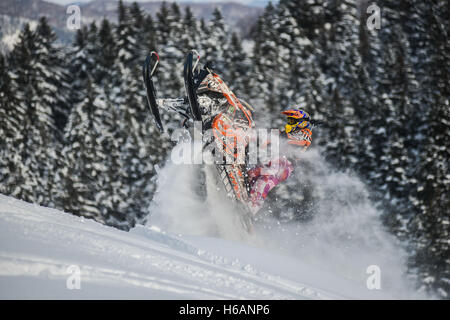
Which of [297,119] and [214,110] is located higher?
[214,110]

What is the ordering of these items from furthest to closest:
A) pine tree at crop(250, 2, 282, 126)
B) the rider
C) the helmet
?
pine tree at crop(250, 2, 282, 126) < the rider < the helmet

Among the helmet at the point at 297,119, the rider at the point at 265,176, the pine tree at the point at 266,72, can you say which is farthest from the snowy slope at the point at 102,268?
the pine tree at the point at 266,72

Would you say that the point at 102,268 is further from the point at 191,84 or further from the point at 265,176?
the point at 265,176

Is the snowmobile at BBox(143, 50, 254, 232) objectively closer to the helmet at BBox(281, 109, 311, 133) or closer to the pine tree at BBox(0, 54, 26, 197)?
the helmet at BBox(281, 109, 311, 133)

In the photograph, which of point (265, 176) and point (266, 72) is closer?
point (265, 176)

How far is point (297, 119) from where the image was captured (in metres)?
8.21

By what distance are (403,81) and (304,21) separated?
7.39m

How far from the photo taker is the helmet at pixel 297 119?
8188mm

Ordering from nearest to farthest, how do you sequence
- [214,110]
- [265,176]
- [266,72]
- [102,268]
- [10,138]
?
[102,268]
[214,110]
[265,176]
[10,138]
[266,72]

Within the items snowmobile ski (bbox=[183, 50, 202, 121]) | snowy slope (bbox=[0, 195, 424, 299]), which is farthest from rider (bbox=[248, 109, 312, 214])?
snowy slope (bbox=[0, 195, 424, 299])

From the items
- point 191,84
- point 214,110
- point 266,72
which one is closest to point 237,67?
point 266,72

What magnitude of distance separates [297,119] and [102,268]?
17.8 ft

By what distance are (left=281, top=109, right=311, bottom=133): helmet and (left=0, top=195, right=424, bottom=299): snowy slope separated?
331 cm

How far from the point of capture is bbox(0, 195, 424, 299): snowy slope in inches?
130
